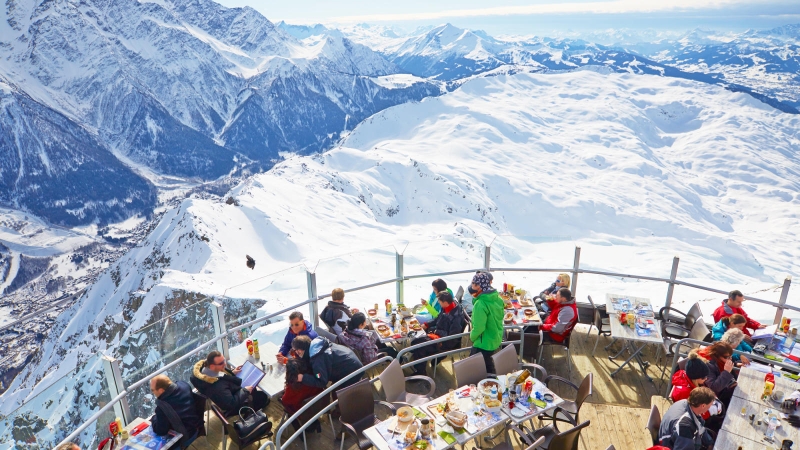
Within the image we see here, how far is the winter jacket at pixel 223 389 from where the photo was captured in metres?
9.13

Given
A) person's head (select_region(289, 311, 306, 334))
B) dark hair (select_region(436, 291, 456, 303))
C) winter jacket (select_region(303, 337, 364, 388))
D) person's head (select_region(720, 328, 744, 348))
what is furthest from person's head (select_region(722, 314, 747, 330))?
person's head (select_region(289, 311, 306, 334))

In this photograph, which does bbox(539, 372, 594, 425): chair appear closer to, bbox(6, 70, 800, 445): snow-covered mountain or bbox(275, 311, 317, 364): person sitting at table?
bbox(275, 311, 317, 364): person sitting at table

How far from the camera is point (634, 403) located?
11.1 metres

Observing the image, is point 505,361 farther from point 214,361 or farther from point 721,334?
point 214,361

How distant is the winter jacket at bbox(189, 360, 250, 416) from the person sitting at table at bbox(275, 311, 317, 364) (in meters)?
1.32

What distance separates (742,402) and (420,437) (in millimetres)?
6003

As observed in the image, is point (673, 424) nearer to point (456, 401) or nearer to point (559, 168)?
point (456, 401)

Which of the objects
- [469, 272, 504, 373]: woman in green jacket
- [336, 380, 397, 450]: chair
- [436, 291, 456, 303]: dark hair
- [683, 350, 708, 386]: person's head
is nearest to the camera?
[683, 350, 708, 386]: person's head

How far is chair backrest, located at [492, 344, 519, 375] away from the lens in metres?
9.89

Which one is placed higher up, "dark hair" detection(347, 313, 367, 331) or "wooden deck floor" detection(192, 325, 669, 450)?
"dark hair" detection(347, 313, 367, 331)

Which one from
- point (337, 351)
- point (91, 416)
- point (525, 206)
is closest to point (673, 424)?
point (337, 351)

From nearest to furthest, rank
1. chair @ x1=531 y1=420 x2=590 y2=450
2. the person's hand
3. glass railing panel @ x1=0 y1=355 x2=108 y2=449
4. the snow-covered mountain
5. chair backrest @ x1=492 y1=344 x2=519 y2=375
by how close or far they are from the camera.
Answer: chair @ x1=531 y1=420 x2=590 y2=450 → glass railing panel @ x1=0 y1=355 x2=108 y2=449 → the person's hand → chair backrest @ x1=492 y1=344 x2=519 y2=375 → the snow-covered mountain

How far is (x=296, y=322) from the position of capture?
10508 mm

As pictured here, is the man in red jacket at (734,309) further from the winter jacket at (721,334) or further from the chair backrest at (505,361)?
the chair backrest at (505,361)
